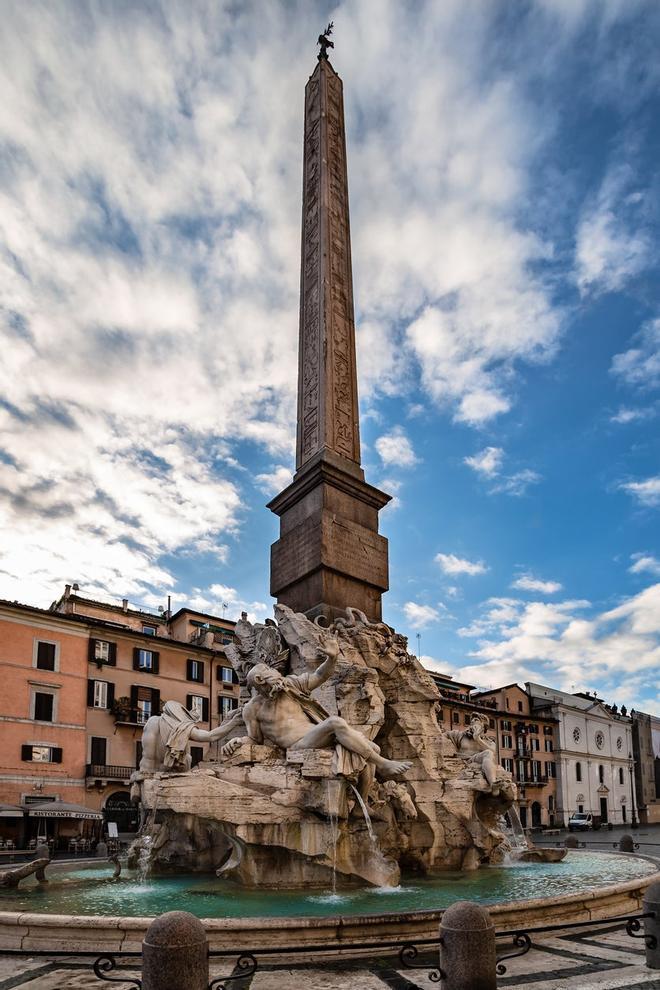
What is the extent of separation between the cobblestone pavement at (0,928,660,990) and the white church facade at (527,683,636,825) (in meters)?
50.2

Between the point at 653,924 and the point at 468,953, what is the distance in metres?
1.62

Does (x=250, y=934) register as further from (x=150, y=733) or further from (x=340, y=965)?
(x=150, y=733)

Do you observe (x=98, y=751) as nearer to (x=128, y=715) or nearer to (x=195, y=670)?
(x=128, y=715)

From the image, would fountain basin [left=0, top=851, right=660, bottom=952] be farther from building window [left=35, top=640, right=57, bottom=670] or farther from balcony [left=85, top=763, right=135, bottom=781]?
building window [left=35, top=640, right=57, bottom=670]

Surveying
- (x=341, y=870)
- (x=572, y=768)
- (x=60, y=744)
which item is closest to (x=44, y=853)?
(x=341, y=870)

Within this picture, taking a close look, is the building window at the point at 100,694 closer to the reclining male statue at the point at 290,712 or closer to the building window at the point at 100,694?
the building window at the point at 100,694

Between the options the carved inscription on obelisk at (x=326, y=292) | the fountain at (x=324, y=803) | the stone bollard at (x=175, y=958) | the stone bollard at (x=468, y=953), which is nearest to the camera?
the stone bollard at (x=175, y=958)

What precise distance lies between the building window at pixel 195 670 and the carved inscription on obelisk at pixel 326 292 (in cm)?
2180

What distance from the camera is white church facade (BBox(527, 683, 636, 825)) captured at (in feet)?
173

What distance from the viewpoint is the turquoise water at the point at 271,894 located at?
682cm

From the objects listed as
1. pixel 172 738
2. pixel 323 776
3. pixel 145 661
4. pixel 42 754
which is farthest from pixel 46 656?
pixel 323 776

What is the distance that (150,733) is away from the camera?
34.7 feet

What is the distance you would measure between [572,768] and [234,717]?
161 ft

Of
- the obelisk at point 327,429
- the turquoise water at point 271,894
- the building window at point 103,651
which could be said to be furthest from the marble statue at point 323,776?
the building window at point 103,651
